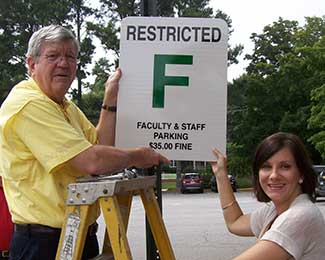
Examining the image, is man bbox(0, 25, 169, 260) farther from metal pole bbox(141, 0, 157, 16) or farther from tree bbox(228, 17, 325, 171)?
tree bbox(228, 17, 325, 171)

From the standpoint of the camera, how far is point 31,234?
2.54m

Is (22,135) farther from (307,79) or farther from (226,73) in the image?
(307,79)

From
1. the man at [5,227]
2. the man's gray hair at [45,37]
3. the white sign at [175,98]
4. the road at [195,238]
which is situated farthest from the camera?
the road at [195,238]

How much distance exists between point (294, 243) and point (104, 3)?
105ft

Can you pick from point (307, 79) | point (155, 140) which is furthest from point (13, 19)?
point (155, 140)

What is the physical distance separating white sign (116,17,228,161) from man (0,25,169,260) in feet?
0.83

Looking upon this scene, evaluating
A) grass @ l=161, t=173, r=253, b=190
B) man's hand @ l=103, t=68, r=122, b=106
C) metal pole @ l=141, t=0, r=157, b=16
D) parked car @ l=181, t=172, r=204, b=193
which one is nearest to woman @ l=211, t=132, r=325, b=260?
man's hand @ l=103, t=68, r=122, b=106

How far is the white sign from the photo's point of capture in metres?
3.01

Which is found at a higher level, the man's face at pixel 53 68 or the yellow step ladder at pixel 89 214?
the man's face at pixel 53 68

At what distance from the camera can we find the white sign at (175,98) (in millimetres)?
3006

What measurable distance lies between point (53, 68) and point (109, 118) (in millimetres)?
548

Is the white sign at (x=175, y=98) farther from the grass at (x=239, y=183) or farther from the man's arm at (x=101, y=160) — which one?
the grass at (x=239, y=183)

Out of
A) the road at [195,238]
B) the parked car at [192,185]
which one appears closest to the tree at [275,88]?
the parked car at [192,185]

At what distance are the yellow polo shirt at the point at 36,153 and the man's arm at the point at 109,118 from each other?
49cm
